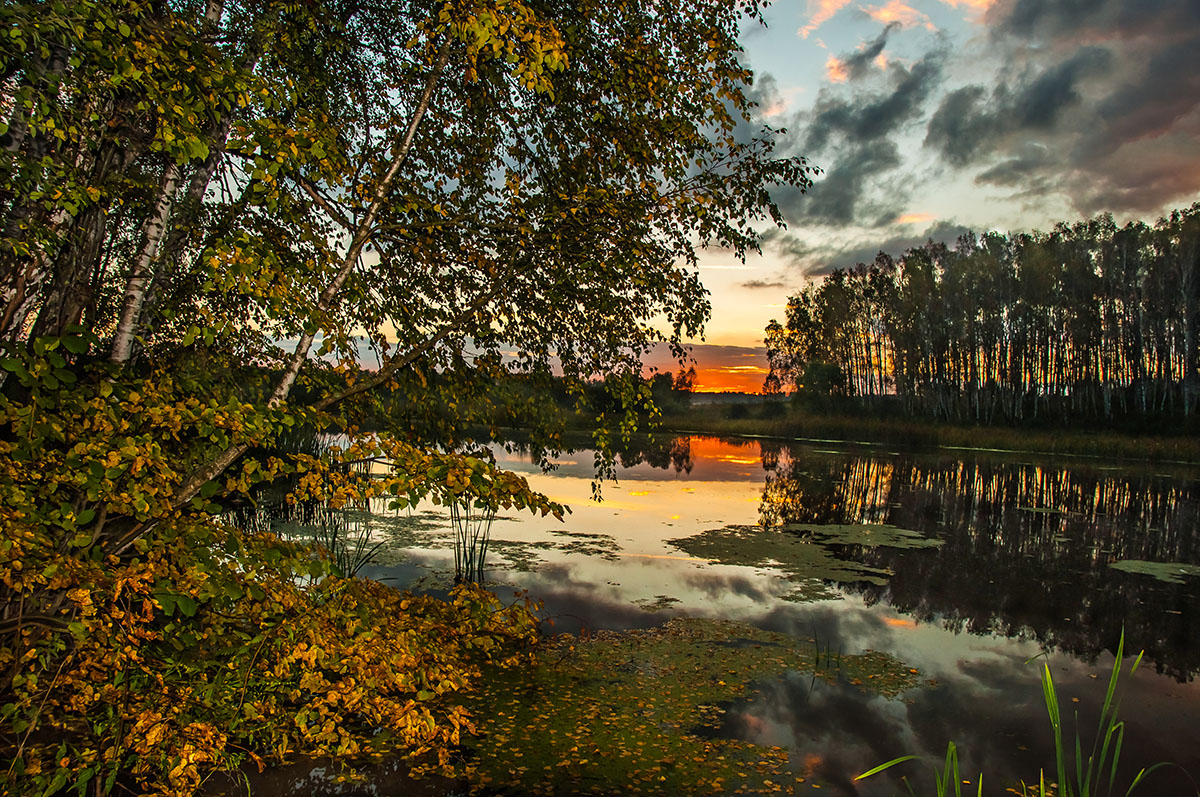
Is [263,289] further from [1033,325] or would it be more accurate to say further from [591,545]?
[1033,325]

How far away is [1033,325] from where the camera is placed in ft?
155

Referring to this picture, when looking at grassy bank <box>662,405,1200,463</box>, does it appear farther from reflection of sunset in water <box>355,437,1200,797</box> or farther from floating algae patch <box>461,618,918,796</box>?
floating algae patch <box>461,618,918,796</box>

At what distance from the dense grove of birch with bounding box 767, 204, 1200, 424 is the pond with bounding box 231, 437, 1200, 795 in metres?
29.7

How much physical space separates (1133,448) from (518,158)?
3863 centimetres

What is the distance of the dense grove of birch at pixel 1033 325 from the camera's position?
41384 mm

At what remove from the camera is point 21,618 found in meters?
3.19

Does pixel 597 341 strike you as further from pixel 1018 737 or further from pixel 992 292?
pixel 992 292

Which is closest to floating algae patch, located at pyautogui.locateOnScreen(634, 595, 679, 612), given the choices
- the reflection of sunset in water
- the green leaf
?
the reflection of sunset in water

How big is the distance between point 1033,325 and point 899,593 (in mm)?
47072

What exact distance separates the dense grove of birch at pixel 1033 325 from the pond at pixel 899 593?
29.7m

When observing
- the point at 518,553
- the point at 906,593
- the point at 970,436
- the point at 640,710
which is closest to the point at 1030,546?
the point at 906,593

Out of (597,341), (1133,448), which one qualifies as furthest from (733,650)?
(1133,448)

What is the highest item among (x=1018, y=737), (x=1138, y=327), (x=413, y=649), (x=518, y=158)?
(x=1138, y=327)

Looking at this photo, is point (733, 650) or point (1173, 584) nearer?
point (733, 650)
